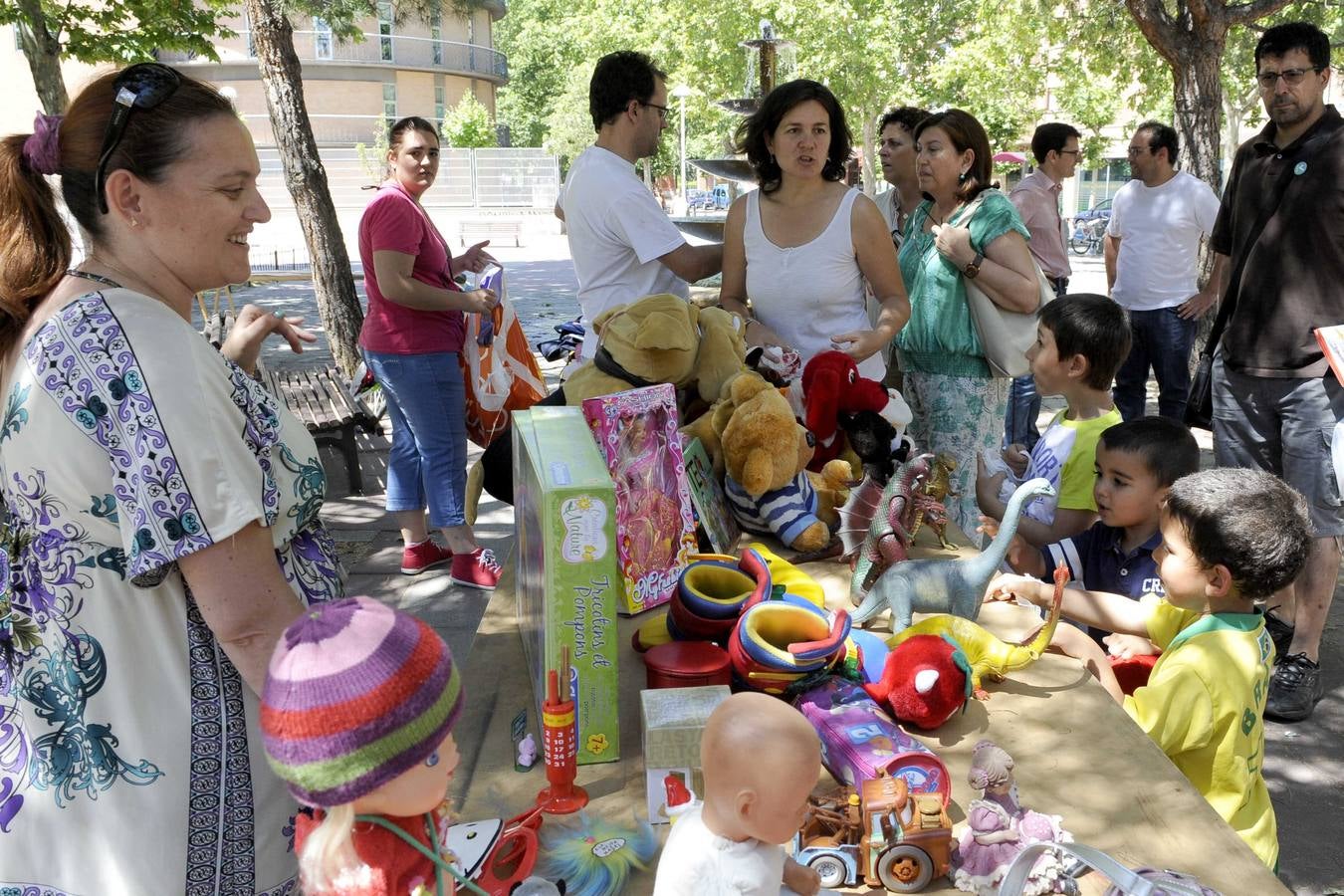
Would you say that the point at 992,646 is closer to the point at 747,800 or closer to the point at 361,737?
the point at 747,800

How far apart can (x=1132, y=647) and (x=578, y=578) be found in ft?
4.22

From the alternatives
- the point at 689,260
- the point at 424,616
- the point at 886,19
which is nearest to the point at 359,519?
the point at 424,616

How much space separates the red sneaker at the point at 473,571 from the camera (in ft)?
14.6

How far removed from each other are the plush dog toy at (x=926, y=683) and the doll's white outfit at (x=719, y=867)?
563 mm

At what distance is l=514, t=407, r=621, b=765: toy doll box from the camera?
1.38 meters

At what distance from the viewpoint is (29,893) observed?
4.12 ft

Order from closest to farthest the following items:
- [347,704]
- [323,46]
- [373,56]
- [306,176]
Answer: [347,704]
[306,176]
[323,46]
[373,56]

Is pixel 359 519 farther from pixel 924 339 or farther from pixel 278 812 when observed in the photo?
pixel 278 812

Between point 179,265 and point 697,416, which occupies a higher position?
point 179,265

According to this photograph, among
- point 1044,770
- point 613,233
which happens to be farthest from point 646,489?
point 613,233

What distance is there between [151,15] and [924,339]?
9.15 m

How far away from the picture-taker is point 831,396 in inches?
96.1

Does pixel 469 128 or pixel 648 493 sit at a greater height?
pixel 469 128

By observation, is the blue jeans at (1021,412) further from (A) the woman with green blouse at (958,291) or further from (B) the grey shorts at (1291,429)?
(A) the woman with green blouse at (958,291)
